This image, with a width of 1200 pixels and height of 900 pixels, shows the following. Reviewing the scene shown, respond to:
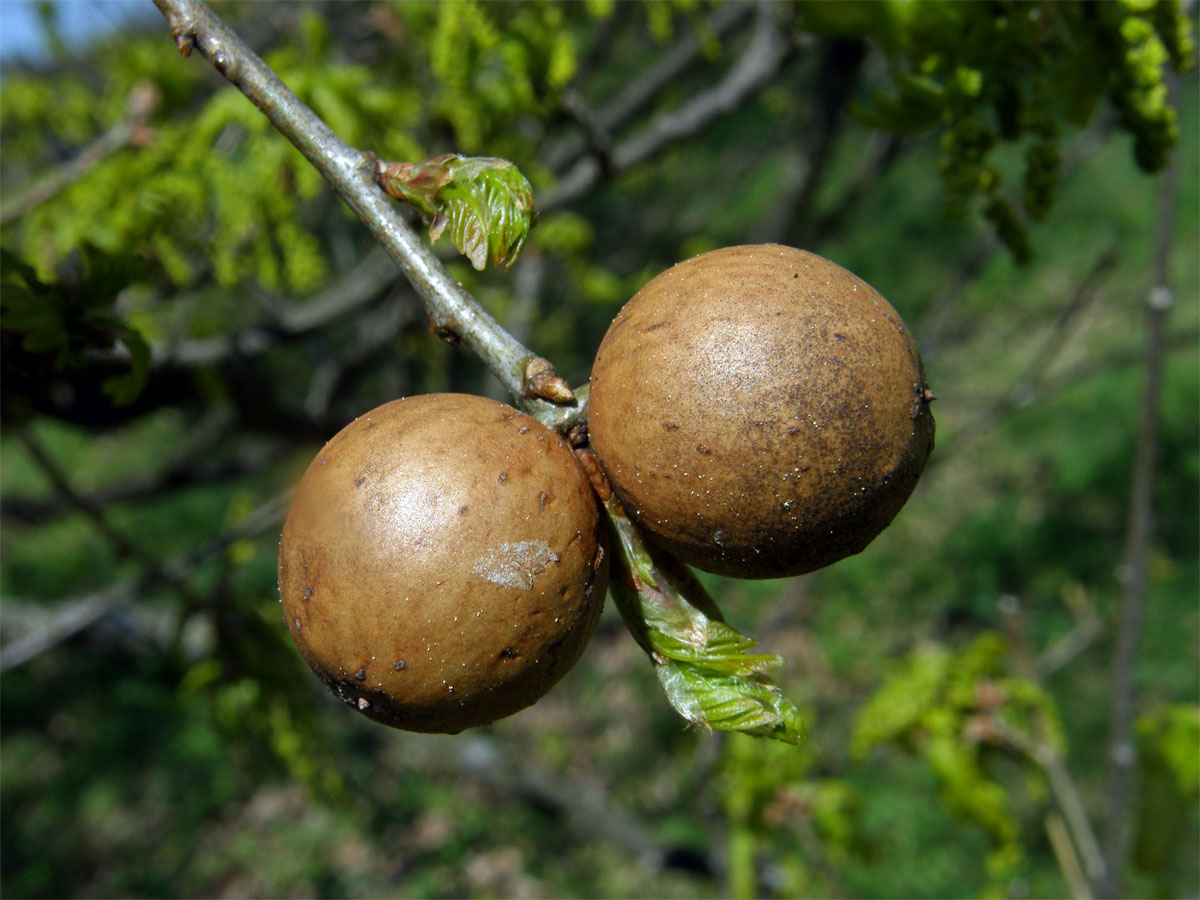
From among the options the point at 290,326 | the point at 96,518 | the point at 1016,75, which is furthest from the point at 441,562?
the point at 290,326

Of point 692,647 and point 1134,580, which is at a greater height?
point 692,647

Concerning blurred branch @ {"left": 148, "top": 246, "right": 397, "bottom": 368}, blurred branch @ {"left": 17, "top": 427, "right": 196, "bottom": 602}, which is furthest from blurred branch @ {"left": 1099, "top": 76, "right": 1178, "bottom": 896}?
blurred branch @ {"left": 17, "top": 427, "right": 196, "bottom": 602}

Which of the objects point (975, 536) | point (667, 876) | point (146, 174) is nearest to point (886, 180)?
point (975, 536)

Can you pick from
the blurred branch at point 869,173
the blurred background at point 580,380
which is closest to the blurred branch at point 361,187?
the blurred background at point 580,380

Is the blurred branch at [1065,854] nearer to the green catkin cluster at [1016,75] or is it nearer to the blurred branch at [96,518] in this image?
the green catkin cluster at [1016,75]

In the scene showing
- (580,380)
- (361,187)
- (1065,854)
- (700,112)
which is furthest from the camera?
(580,380)

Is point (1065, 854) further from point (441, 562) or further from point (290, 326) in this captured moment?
point (290, 326)
